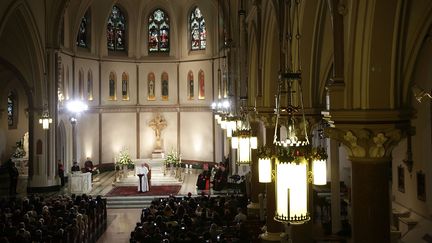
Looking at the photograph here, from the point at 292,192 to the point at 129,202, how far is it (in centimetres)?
2178

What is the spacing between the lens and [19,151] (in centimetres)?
3753

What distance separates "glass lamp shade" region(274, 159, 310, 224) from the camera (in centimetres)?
562

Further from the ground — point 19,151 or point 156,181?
point 19,151

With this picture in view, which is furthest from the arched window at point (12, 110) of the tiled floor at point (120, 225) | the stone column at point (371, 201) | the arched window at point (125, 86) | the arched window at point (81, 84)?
the stone column at point (371, 201)

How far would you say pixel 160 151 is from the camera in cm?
3834

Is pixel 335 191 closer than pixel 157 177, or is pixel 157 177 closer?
pixel 335 191

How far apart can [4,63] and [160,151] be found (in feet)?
48.3

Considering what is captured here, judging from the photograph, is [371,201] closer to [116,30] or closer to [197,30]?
[197,30]

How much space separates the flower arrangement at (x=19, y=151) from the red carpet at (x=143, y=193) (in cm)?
1220

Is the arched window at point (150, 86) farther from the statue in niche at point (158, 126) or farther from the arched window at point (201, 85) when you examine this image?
the arched window at point (201, 85)

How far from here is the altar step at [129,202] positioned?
85.0 ft

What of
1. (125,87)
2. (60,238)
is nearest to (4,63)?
(125,87)

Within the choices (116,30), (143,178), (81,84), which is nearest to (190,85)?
(116,30)

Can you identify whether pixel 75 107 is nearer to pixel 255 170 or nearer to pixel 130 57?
pixel 130 57
